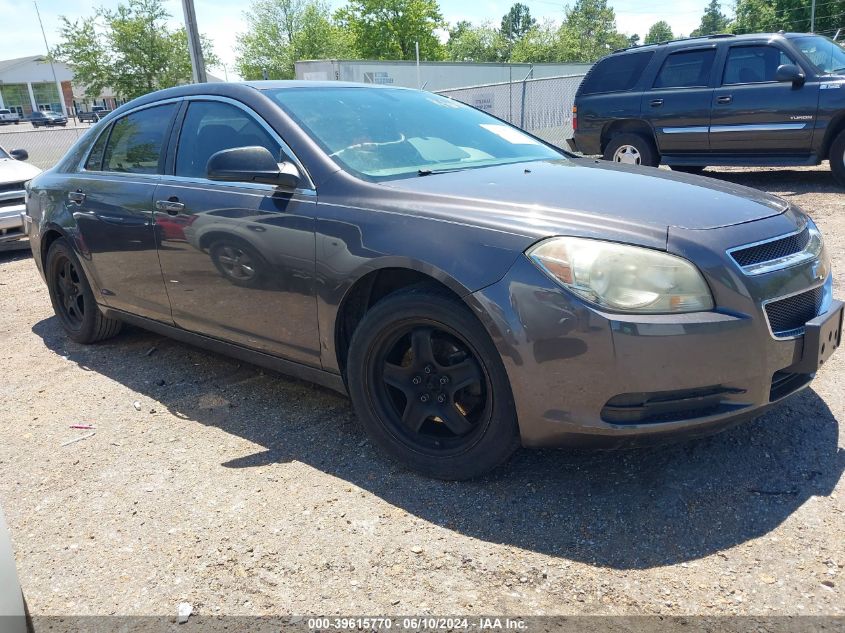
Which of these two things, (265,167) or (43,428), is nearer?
(265,167)

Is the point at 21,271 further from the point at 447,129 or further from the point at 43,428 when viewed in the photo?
the point at 447,129

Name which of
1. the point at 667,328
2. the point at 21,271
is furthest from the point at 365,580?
the point at 21,271

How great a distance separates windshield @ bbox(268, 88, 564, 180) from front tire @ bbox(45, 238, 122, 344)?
222cm

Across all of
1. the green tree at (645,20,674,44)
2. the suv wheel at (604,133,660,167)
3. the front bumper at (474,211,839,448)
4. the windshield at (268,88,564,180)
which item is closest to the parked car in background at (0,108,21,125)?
the suv wheel at (604,133,660,167)

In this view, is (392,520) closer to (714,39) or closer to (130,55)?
(714,39)

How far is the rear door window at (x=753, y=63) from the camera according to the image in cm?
883

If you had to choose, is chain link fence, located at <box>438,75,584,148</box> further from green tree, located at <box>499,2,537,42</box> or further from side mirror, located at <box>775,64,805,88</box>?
green tree, located at <box>499,2,537,42</box>

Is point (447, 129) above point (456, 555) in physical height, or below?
above

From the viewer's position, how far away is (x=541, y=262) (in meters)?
2.37

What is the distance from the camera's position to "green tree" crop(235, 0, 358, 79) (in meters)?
53.1

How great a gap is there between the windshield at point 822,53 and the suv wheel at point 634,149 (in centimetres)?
221

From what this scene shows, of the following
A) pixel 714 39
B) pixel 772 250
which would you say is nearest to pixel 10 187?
pixel 772 250

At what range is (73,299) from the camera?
4953mm

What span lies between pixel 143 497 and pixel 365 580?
1156 millimetres
